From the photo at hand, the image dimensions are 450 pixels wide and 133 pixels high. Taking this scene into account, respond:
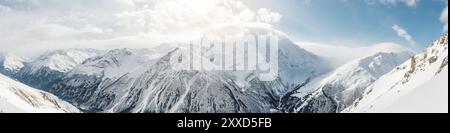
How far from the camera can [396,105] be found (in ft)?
25.5
